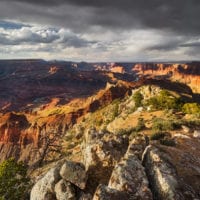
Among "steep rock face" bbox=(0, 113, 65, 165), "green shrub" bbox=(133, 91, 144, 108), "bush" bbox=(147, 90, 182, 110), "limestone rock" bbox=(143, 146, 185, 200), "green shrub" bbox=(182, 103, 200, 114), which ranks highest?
"limestone rock" bbox=(143, 146, 185, 200)

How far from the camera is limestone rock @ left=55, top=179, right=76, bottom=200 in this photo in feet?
53.9

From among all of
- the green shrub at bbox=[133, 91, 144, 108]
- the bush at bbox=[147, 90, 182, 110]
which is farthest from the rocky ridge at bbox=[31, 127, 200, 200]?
the green shrub at bbox=[133, 91, 144, 108]

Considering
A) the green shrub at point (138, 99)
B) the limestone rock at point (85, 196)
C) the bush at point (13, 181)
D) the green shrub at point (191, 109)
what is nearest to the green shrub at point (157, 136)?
the bush at point (13, 181)

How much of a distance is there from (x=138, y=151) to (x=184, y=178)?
10.4ft

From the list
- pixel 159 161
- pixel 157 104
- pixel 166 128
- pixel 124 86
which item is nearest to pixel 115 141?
pixel 159 161

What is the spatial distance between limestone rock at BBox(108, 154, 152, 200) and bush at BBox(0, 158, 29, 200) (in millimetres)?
9103

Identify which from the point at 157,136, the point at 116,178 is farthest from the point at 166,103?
the point at 116,178

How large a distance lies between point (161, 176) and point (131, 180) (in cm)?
163

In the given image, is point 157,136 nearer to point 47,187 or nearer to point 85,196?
point 47,187

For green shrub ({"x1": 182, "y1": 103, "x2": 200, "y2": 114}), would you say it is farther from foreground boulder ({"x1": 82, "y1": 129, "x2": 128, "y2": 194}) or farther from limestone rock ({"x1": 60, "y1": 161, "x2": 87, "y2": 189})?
limestone rock ({"x1": 60, "y1": 161, "x2": 87, "y2": 189})

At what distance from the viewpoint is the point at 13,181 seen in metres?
22.0

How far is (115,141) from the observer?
68.1 feet

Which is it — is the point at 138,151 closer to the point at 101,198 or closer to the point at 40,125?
the point at 101,198

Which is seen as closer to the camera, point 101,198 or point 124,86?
point 101,198
